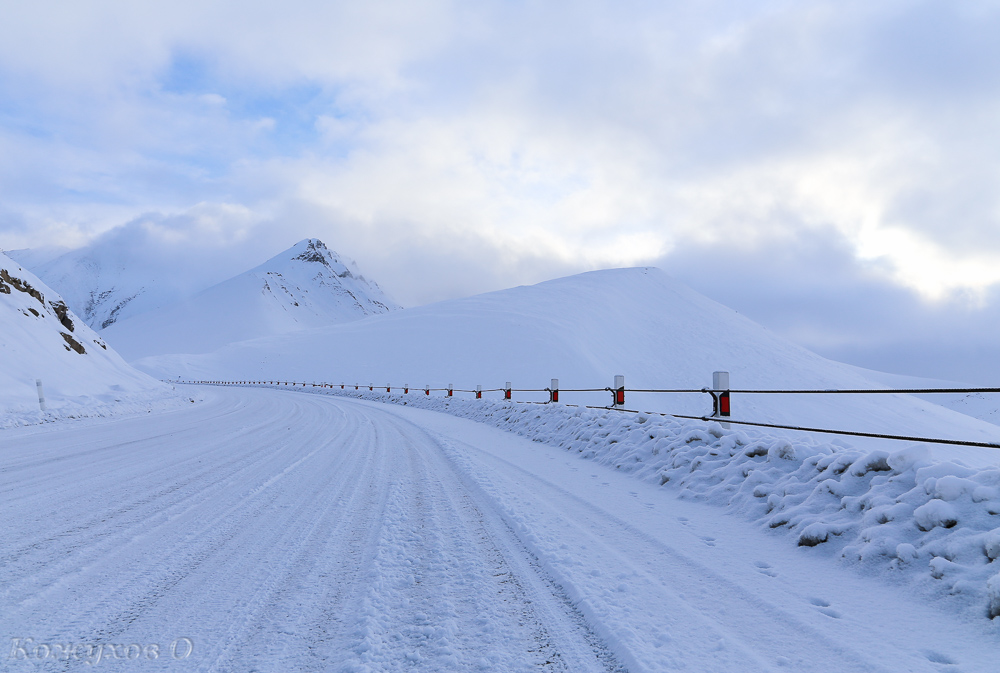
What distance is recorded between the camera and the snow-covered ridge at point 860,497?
3316mm

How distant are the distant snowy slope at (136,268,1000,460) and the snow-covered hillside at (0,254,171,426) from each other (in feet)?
97.7

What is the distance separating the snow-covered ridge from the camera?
3316 mm

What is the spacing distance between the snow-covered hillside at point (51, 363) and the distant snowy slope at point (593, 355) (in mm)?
29790

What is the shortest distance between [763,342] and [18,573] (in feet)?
244

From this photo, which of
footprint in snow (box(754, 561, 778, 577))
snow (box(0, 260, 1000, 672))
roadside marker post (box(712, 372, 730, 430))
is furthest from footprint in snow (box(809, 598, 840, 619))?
roadside marker post (box(712, 372, 730, 430))

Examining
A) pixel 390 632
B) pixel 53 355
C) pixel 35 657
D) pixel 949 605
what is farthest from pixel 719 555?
pixel 53 355

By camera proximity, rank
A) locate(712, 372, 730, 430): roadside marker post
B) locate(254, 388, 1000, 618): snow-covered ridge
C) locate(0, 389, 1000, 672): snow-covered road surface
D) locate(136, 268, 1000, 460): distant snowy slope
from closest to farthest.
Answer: locate(0, 389, 1000, 672): snow-covered road surface, locate(254, 388, 1000, 618): snow-covered ridge, locate(712, 372, 730, 430): roadside marker post, locate(136, 268, 1000, 460): distant snowy slope

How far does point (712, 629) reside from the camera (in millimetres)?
2773

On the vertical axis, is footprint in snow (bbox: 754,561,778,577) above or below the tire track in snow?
below

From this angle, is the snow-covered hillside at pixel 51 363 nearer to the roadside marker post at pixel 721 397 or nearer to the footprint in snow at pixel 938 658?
the roadside marker post at pixel 721 397

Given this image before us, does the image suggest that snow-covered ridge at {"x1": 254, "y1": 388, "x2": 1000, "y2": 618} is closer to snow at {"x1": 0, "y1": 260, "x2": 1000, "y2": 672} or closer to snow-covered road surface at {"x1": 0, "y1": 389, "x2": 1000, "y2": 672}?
snow at {"x1": 0, "y1": 260, "x2": 1000, "y2": 672}

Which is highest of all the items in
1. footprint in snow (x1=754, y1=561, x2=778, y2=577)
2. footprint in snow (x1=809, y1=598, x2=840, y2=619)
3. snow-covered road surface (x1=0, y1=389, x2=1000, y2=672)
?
snow-covered road surface (x1=0, y1=389, x2=1000, y2=672)

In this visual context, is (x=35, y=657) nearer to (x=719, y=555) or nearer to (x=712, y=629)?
(x=712, y=629)

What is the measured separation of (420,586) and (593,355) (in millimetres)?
54034
